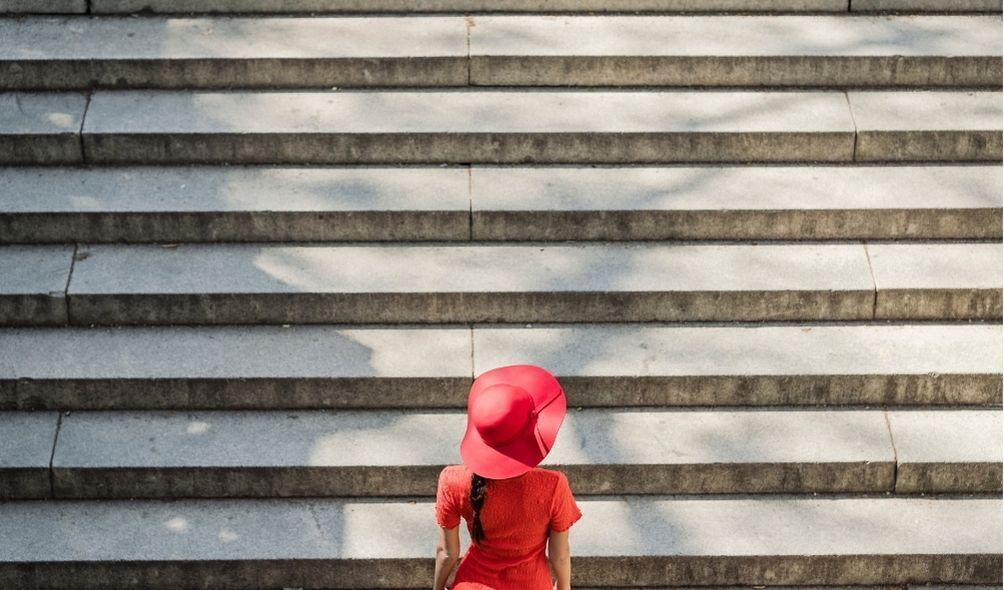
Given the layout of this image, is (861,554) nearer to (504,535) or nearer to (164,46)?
(504,535)

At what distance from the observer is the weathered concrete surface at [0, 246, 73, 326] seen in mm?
6910

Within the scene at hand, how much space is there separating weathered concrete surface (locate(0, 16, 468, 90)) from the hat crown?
→ 332 centimetres

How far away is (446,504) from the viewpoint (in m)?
5.11

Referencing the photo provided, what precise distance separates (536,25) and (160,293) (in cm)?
269

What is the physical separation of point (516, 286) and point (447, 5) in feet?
6.54

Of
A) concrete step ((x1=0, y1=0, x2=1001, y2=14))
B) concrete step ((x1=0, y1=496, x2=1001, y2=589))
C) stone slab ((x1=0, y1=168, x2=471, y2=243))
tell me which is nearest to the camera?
concrete step ((x1=0, y1=496, x2=1001, y2=589))

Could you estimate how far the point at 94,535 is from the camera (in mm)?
6398

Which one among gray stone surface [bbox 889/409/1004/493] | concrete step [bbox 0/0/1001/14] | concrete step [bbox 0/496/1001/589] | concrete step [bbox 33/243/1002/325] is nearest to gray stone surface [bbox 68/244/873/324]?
concrete step [bbox 33/243/1002/325]

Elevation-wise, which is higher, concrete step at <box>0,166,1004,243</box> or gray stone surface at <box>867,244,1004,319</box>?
concrete step at <box>0,166,1004,243</box>

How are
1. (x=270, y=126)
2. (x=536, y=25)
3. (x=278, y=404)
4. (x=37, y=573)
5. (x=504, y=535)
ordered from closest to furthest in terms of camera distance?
(x=504, y=535) → (x=37, y=573) → (x=278, y=404) → (x=270, y=126) → (x=536, y=25)

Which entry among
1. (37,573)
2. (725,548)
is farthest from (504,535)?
(37,573)

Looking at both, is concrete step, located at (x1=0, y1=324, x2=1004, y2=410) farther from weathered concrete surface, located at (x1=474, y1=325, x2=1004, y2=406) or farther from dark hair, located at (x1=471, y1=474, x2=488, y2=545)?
dark hair, located at (x1=471, y1=474, x2=488, y2=545)

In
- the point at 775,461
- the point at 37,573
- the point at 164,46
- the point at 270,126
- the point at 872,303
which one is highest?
the point at 164,46

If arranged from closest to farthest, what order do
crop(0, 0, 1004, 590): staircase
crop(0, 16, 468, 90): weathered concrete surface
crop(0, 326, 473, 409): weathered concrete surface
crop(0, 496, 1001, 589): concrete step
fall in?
crop(0, 496, 1001, 589): concrete step → crop(0, 0, 1004, 590): staircase → crop(0, 326, 473, 409): weathered concrete surface → crop(0, 16, 468, 90): weathered concrete surface
